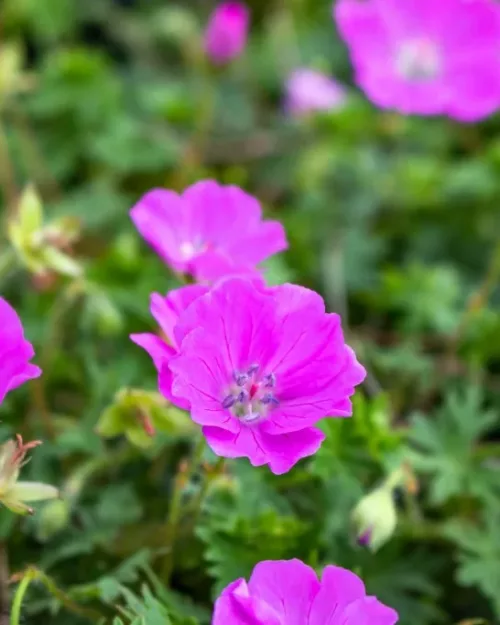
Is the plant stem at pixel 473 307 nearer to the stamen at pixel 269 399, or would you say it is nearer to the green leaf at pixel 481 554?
the green leaf at pixel 481 554

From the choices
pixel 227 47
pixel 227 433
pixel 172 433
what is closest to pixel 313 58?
pixel 227 47

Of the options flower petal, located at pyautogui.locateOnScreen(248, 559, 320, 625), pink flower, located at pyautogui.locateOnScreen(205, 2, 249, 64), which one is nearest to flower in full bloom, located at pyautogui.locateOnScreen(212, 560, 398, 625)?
flower petal, located at pyautogui.locateOnScreen(248, 559, 320, 625)

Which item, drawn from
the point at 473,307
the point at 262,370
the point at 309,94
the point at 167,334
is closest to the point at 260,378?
the point at 262,370

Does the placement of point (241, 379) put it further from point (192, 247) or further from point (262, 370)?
point (192, 247)

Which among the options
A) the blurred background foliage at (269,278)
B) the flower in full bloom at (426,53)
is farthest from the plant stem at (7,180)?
the flower in full bloom at (426,53)

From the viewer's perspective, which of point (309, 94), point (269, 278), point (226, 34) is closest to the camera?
point (269, 278)

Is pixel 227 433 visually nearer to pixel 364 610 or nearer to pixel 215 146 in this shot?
pixel 364 610
